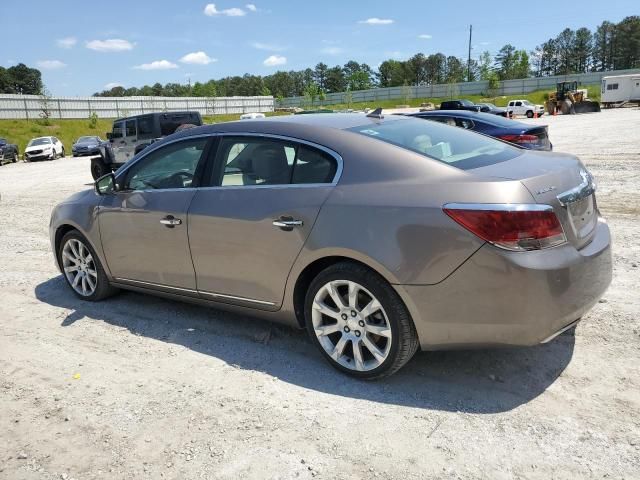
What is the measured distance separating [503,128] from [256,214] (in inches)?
289

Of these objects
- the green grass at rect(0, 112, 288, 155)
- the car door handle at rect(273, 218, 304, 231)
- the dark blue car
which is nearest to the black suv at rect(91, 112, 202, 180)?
the dark blue car

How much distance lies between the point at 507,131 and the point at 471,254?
7.51m

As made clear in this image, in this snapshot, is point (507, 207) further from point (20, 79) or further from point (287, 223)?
point (20, 79)

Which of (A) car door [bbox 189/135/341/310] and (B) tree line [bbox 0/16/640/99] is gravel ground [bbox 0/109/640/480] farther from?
(B) tree line [bbox 0/16/640/99]

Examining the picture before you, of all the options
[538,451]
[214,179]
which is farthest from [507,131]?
[538,451]

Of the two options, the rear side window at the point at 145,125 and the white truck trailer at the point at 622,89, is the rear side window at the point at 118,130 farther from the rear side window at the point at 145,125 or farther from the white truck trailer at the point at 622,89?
the white truck trailer at the point at 622,89

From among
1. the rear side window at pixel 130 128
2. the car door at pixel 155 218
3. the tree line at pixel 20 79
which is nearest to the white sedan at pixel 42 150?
Answer: the rear side window at pixel 130 128

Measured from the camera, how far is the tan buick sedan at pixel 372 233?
2910mm

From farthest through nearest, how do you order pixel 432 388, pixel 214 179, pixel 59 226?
pixel 59 226
pixel 214 179
pixel 432 388

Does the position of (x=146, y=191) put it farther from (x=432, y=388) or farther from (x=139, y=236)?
(x=432, y=388)

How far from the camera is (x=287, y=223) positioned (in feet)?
11.6

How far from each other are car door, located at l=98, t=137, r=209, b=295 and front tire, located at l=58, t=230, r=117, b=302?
302 millimetres

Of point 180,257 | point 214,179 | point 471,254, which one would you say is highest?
point 214,179

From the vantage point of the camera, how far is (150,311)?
4988mm
